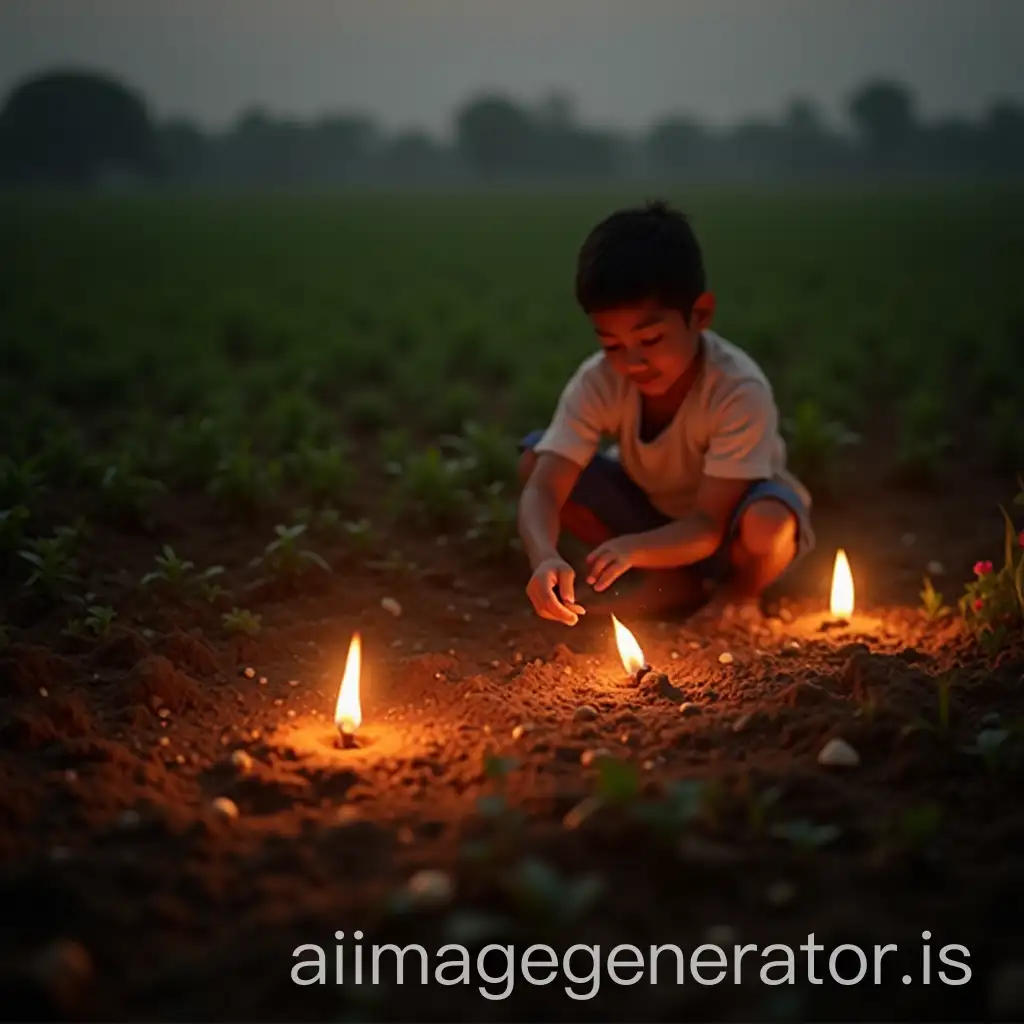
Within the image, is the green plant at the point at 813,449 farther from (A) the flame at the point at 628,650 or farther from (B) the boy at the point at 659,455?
(A) the flame at the point at 628,650

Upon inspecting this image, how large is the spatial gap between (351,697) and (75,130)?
90.9 metres

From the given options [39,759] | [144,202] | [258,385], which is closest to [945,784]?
[39,759]

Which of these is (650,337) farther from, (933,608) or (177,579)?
(177,579)

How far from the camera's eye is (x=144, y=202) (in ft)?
168

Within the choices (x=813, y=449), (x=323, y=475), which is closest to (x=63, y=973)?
(x=323, y=475)

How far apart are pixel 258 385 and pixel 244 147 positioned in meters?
113

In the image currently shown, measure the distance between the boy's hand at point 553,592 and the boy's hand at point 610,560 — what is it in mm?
98

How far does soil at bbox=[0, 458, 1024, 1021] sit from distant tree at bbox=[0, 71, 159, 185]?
8174cm

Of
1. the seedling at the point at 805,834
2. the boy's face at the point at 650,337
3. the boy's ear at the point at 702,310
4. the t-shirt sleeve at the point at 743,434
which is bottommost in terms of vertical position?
the seedling at the point at 805,834

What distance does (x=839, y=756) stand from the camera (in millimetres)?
3000

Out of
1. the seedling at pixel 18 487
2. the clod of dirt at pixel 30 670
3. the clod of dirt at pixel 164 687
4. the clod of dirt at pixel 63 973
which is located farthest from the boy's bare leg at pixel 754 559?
the seedling at pixel 18 487

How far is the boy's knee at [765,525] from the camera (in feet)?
14.5

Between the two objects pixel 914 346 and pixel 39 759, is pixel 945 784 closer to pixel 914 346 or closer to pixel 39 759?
pixel 39 759

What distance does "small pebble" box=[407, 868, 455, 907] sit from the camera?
92.3 inches
